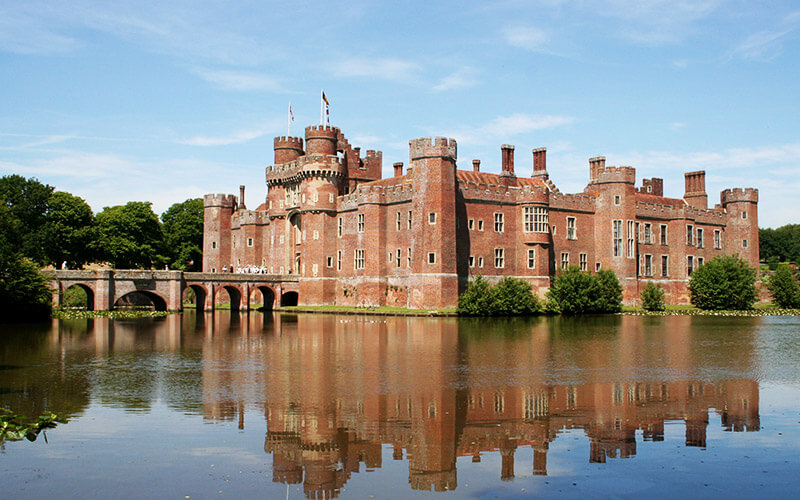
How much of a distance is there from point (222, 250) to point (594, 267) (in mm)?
37799

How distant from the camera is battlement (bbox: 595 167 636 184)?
64.1m

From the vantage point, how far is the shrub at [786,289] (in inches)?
2499

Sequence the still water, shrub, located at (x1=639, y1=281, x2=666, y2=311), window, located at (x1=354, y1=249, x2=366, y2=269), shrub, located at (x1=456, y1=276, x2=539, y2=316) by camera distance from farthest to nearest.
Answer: window, located at (x1=354, y1=249, x2=366, y2=269)
shrub, located at (x1=639, y1=281, x2=666, y2=311)
shrub, located at (x1=456, y1=276, x2=539, y2=316)
the still water

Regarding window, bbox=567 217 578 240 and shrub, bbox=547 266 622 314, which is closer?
shrub, bbox=547 266 622 314

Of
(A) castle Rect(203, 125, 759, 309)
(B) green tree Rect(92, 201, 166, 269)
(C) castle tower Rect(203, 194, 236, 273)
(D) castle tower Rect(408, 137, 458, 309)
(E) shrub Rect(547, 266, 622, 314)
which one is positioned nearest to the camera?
(D) castle tower Rect(408, 137, 458, 309)

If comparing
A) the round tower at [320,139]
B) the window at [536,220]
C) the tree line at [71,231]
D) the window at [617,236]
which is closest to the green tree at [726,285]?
the window at [617,236]

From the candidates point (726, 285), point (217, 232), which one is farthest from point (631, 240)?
point (217, 232)

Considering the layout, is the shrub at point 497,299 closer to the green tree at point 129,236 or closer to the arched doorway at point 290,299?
the arched doorway at point 290,299

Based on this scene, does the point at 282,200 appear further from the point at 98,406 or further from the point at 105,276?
the point at 98,406

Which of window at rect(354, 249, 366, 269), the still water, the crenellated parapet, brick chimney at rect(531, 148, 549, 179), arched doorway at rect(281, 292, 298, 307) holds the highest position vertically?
brick chimney at rect(531, 148, 549, 179)

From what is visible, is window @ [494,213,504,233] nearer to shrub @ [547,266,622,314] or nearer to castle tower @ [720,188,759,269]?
shrub @ [547,266,622,314]

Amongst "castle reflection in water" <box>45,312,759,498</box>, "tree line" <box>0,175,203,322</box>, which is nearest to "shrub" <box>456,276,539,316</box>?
"castle reflection in water" <box>45,312,759,498</box>

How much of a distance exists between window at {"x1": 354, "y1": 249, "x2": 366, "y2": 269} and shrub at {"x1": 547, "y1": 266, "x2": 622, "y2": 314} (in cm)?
1526

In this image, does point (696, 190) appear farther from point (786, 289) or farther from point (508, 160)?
point (508, 160)
